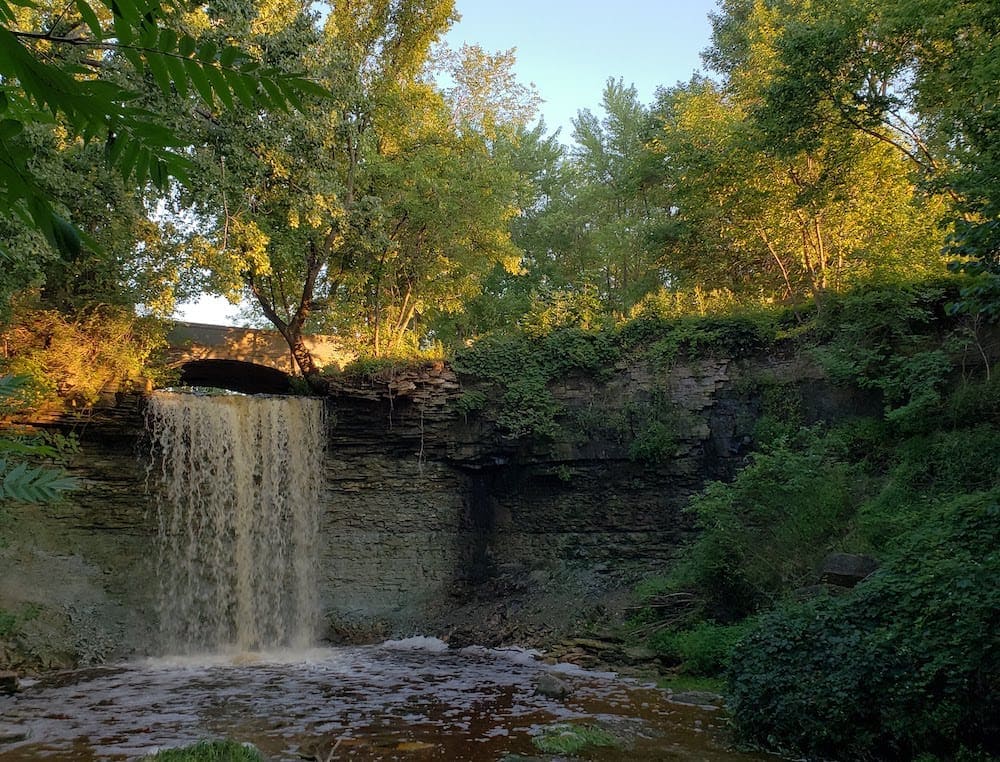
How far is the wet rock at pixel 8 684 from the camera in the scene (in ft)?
37.0

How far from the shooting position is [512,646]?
1488 cm

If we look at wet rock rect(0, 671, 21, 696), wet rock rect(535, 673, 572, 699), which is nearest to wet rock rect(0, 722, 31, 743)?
wet rock rect(0, 671, 21, 696)

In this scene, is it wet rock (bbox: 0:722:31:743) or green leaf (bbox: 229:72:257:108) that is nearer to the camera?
green leaf (bbox: 229:72:257:108)

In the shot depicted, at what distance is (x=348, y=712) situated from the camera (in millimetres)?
9484

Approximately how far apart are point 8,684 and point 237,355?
9.02m

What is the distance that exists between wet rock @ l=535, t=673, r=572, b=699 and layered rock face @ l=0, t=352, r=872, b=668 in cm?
423

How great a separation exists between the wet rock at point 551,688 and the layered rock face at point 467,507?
4228 mm

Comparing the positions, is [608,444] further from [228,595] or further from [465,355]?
[228,595]

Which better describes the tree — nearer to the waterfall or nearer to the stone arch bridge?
the stone arch bridge

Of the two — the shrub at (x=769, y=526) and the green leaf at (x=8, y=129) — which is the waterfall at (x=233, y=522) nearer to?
the shrub at (x=769, y=526)

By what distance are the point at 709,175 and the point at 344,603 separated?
14.3 m

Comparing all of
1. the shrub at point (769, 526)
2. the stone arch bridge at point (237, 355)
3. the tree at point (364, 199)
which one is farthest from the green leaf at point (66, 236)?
the stone arch bridge at point (237, 355)

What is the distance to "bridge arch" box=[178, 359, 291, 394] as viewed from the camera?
18.3 m

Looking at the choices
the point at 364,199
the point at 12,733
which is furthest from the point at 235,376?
the point at 12,733
